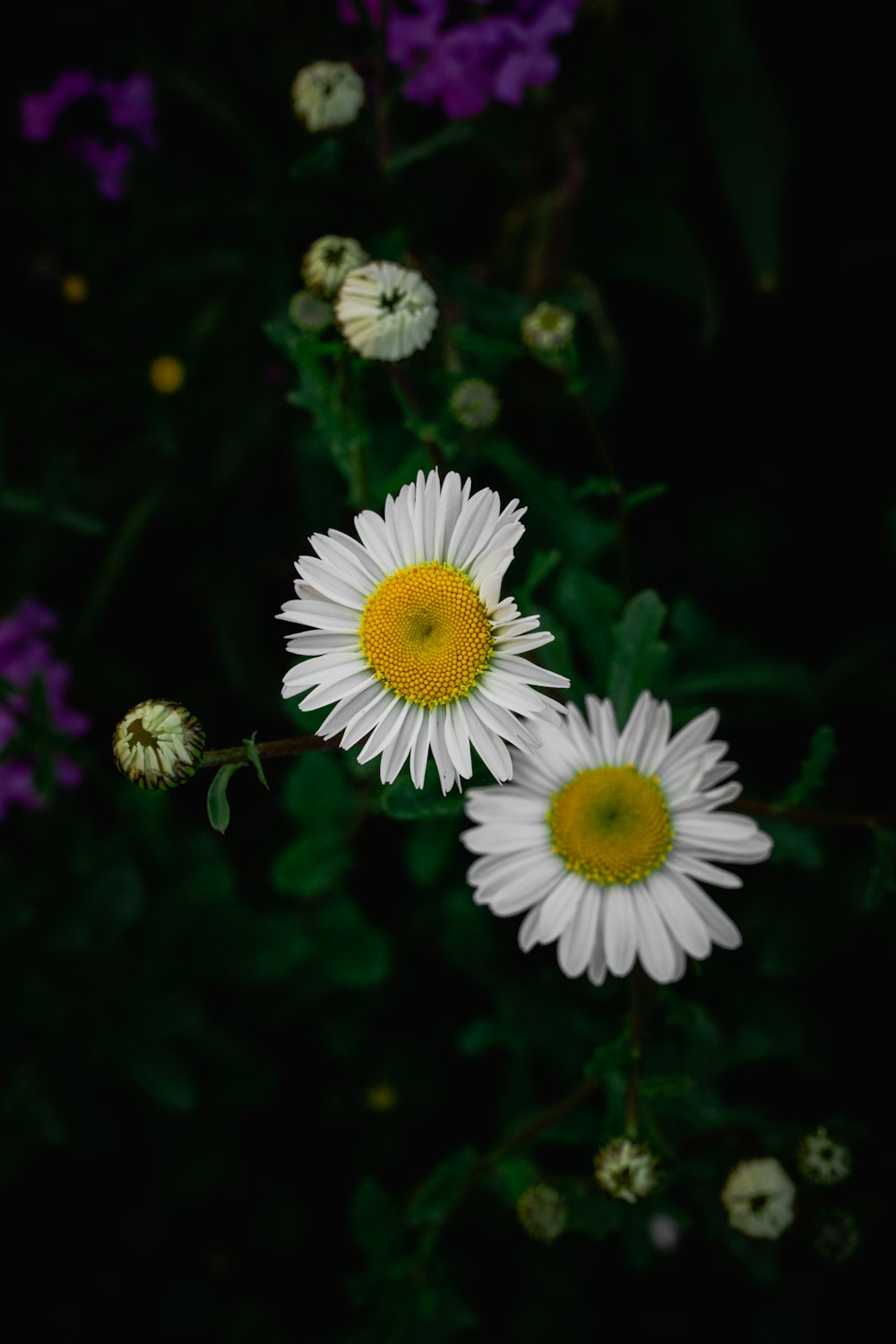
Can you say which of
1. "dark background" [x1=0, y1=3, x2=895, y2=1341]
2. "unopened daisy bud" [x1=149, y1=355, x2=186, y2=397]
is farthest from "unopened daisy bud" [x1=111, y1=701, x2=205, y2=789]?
"unopened daisy bud" [x1=149, y1=355, x2=186, y2=397]

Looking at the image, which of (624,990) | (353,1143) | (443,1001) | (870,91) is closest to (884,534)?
(870,91)

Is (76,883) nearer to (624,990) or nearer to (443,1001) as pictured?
(443,1001)

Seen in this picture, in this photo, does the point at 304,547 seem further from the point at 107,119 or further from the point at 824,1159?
the point at 824,1159

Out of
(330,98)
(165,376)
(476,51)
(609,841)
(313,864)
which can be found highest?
(476,51)

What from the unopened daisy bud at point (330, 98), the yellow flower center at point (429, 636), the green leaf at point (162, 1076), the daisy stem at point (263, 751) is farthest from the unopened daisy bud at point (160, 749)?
the green leaf at point (162, 1076)

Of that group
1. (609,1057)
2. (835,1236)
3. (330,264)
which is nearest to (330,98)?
(330,264)

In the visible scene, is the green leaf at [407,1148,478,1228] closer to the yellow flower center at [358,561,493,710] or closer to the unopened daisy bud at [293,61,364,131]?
the yellow flower center at [358,561,493,710]

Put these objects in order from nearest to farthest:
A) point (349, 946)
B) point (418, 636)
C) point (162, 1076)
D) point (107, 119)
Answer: point (418, 636) < point (162, 1076) < point (107, 119) < point (349, 946)
